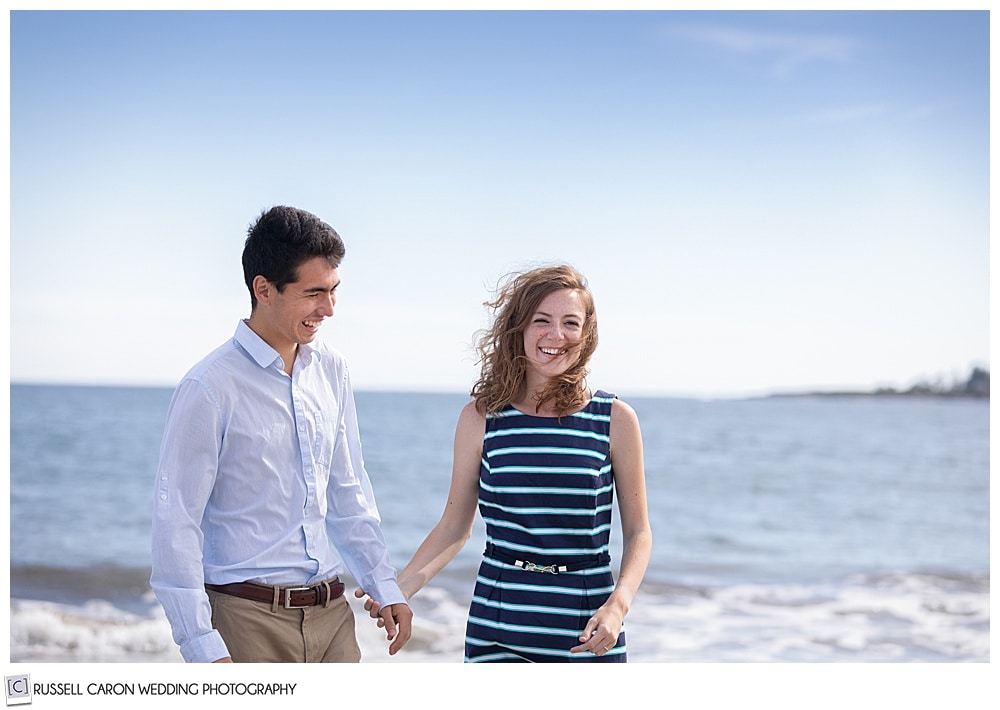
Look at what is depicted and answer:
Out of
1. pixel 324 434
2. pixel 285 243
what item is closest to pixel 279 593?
pixel 324 434

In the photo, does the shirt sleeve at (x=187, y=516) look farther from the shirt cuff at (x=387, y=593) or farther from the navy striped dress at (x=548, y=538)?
the navy striped dress at (x=548, y=538)

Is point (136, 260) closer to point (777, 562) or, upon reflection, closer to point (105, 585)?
point (105, 585)

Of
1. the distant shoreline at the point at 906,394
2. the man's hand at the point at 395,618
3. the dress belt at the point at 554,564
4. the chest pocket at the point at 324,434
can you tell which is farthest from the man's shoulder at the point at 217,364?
the distant shoreline at the point at 906,394

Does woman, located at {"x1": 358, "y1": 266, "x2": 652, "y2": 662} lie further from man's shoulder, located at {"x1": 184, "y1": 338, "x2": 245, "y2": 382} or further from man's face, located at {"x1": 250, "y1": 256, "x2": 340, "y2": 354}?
man's shoulder, located at {"x1": 184, "y1": 338, "x2": 245, "y2": 382}

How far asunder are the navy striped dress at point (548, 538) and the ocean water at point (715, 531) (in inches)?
131

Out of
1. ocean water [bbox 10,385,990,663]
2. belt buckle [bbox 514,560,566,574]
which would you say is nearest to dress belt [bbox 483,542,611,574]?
belt buckle [bbox 514,560,566,574]

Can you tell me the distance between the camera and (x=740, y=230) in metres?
13.2

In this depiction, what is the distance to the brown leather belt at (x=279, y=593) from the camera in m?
2.02

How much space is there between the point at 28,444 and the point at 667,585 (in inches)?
483

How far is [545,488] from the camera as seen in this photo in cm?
207

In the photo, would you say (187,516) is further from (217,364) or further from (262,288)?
(262,288)

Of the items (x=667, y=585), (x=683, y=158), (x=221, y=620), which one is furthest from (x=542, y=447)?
(x=683, y=158)

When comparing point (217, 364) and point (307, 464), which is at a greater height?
point (217, 364)
